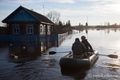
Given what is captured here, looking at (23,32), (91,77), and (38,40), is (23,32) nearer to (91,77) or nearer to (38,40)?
(38,40)

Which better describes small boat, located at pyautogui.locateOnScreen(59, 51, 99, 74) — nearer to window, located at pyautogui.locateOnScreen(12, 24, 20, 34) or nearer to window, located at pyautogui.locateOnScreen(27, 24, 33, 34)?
window, located at pyautogui.locateOnScreen(27, 24, 33, 34)

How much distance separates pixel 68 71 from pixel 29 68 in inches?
111

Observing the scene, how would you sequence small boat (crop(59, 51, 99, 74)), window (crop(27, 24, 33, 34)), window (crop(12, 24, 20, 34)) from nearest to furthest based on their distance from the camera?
small boat (crop(59, 51, 99, 74)) → window (crop(27, 24, 33, 34)) → window (crop(12, 24, 20, 34))

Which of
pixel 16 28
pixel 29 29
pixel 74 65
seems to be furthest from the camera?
pixel 16 28

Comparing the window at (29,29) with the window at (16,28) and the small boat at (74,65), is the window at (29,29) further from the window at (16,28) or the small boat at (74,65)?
the small boat at (74,65)

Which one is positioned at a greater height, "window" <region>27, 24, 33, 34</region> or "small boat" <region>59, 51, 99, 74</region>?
"window" <region>27, 24, 33, 34</region>

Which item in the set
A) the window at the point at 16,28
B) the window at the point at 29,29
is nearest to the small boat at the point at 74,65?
the window at the point at 29,29

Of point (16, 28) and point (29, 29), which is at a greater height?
point (16, 28)

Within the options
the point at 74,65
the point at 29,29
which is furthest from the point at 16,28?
the point at 74,65

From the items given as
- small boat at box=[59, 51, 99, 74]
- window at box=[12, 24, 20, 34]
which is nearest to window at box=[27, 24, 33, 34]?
window at box=[12, 24, 20, 34]

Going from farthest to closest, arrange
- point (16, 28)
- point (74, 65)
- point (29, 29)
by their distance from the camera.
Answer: point (16, 28) < point (29, 29) < point (74, 65)

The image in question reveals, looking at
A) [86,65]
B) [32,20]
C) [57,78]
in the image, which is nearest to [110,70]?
[86,65]

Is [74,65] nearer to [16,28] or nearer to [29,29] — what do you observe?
[29,29]

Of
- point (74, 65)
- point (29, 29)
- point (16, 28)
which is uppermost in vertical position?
point (16, 28)
